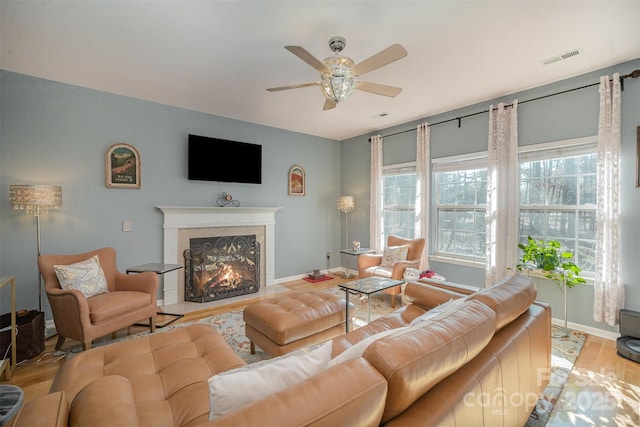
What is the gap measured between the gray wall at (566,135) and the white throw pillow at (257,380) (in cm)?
346

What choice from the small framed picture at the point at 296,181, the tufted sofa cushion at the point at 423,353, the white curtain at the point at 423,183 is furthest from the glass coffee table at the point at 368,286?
the small framed picture at the point at 296,181

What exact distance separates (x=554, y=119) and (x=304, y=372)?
3.87m

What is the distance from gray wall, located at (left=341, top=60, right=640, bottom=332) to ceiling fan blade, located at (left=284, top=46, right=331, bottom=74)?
2.74 meters

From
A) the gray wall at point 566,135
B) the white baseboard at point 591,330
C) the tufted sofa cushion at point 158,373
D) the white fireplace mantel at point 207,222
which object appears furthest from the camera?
the white fireplace mantel at point 207,222

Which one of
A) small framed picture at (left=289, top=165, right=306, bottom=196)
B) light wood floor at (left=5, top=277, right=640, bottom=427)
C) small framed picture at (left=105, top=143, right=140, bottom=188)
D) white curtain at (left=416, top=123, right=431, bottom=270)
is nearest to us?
light wood floor at (left=5, top=277, right=640, bottom=427)

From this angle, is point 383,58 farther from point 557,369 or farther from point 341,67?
point 557,369

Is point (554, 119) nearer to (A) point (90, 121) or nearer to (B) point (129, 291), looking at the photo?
(B) point (129, 291)

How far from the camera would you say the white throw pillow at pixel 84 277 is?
2.58 metres

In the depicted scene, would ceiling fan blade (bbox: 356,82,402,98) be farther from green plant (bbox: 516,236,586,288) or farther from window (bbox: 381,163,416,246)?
window (bbox: 381,163,416,246)

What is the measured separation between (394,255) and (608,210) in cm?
230

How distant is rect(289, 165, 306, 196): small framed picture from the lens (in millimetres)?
5102

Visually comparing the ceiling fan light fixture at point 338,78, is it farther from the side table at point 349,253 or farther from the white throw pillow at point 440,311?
the side table at point 349,253

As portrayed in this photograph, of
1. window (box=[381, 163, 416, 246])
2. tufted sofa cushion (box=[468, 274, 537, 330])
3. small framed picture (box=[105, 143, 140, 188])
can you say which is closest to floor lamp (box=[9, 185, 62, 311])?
small framed picture (box=[105, 143, 140, 188])

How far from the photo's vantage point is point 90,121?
3.30 meters
